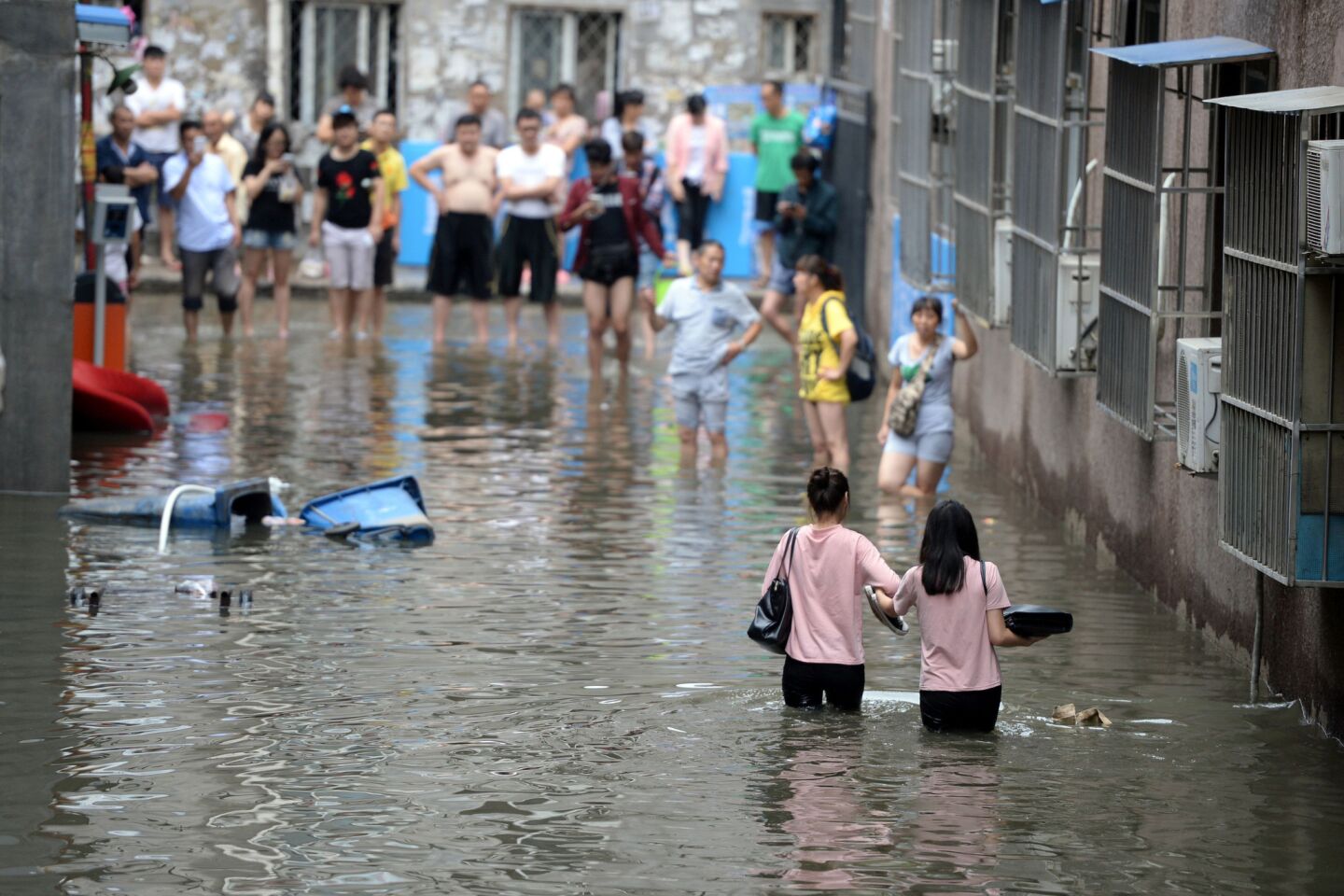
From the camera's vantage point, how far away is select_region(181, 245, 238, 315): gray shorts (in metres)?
22.2

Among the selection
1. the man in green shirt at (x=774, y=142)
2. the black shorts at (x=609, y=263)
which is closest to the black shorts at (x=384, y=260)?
the black shorts at (x=609, y=263)

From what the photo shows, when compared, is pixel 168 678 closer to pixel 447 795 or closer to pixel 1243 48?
pixel 447 795

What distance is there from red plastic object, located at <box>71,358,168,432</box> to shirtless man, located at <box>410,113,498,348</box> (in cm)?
581

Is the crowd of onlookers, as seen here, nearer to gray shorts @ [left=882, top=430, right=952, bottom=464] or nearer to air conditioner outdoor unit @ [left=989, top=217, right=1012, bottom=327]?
gray shorts @ [left=882, top=430, right=952, bottom=464]

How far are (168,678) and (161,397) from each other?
797 centimetres

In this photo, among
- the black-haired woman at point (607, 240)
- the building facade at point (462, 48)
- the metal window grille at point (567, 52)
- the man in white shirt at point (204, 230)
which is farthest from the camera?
the metal window grille at point (567, 52)

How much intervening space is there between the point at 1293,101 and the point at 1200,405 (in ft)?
6.42

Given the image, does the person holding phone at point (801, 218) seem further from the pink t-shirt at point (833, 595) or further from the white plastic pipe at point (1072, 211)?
the pink t-shirt at point (833, 595)

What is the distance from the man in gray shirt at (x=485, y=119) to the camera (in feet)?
86.9

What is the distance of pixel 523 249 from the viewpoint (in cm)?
2267

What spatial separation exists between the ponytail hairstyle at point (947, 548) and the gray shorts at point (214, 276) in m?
14.2

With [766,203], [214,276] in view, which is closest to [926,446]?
[214,276]

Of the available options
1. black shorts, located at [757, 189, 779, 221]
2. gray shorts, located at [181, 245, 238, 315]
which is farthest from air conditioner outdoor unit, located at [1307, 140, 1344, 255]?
black shorts, located at [757, 189, 779, 221]

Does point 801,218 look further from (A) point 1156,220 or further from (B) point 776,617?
(B) point 776,617
